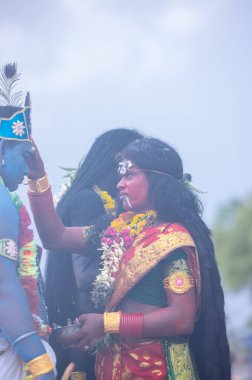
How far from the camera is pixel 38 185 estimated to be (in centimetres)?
484

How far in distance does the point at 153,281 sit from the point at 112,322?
36 cm

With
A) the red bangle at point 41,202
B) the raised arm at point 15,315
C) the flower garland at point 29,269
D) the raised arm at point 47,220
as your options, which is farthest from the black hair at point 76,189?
the raised arm at point 15,315

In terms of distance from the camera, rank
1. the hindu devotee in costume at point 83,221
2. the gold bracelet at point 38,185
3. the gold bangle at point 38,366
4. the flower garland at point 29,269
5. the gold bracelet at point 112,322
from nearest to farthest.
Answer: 1. the gold bangle at point 38,366
2. the flower garland at point 29,269
3. the gold bracelet at point 112,322
4. the gold bracelet at point 38,185
5. the hindu devotee in costume at point 83,221

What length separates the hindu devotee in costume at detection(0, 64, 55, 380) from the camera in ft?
13.9

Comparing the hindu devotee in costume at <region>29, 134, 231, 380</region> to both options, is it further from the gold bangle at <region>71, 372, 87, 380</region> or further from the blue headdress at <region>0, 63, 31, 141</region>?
the blue headdress at <region>0, 63, 31, 141</region>

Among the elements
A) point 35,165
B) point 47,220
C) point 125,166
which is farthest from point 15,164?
point 125,166

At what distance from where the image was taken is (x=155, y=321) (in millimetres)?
4602

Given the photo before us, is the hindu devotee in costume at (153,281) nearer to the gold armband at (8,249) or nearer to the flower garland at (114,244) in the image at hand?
the flower garland at (114,244)

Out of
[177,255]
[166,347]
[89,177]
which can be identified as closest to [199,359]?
[166,347]

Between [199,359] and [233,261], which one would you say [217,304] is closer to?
[199,359]

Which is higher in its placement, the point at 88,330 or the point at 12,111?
the point at 12,111

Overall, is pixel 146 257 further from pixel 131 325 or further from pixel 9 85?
pixel 9 85

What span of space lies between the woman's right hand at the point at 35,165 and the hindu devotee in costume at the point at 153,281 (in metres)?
0.01

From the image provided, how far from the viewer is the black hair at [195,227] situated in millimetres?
4801
